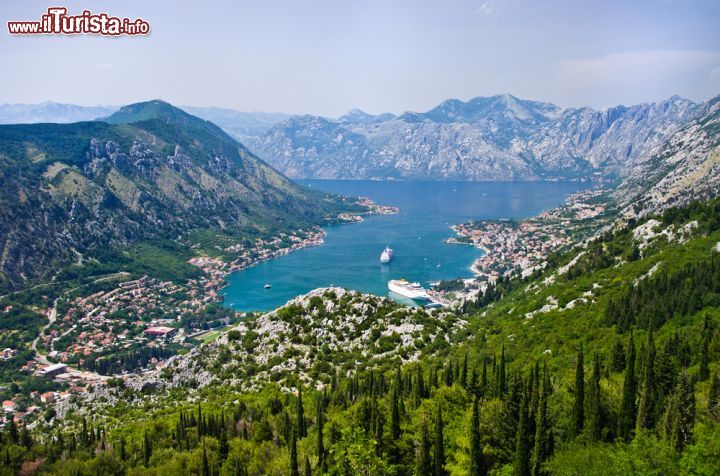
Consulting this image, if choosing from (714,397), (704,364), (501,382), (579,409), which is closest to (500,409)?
(501,382)

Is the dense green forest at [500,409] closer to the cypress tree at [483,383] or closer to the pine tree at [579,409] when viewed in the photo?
the pine tree at [579,409]

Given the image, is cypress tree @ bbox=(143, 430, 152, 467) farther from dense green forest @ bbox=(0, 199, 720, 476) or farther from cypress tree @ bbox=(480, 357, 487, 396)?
cypress tree @ bbox=(480, 357, 487, 396)

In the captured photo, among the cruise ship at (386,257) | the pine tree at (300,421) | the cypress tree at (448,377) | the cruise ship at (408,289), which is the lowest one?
the cruise ship at (408,289)

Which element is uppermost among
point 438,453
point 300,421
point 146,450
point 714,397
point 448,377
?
point 714,397

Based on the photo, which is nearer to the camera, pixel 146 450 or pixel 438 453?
pixel 438 453

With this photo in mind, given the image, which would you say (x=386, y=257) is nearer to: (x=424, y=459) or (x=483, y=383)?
(x=483, y=383)

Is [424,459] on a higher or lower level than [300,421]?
higher

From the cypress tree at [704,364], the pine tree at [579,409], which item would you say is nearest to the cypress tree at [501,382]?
the pine tree at [579,409]
